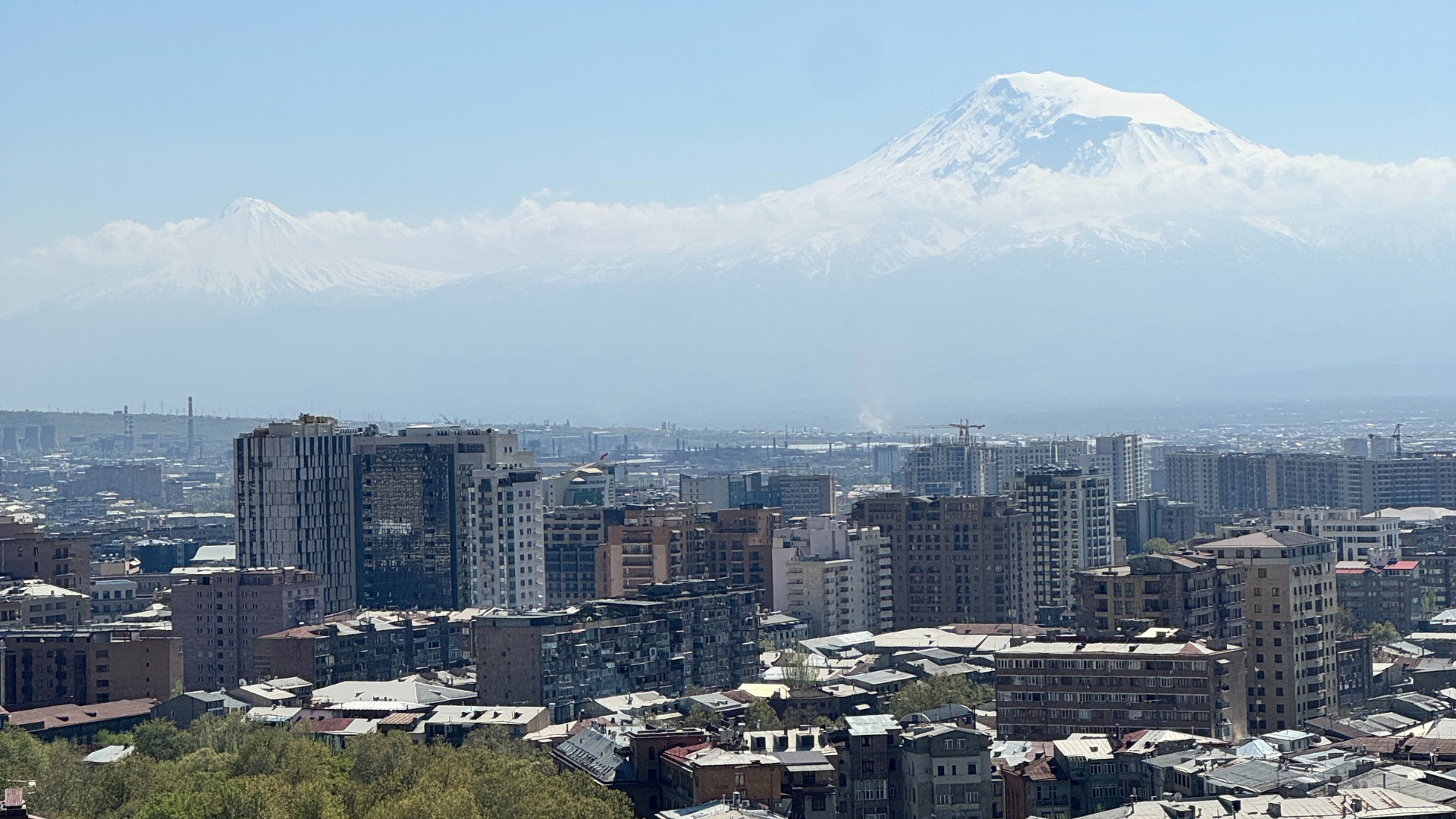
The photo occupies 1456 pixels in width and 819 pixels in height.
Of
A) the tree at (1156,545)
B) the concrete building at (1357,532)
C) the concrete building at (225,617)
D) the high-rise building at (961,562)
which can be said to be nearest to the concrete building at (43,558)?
the concrete building at (225,617)

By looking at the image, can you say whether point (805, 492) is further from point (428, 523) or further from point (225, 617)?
point (225, 617)

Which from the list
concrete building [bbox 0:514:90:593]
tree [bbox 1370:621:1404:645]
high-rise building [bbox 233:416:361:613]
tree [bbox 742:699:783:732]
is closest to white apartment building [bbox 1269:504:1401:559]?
tree [bbox 1370:621:1404:645]

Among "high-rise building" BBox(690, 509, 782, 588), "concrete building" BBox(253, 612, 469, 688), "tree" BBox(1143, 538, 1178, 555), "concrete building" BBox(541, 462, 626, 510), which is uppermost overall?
"concrete building" BBox(541, 462, 626, 510)

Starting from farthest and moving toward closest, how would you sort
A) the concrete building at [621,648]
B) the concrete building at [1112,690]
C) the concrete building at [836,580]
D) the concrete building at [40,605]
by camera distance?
the concrete building at [836,580] < the concrete building at [40,605] < the concrete building at [621,648] < the concrete building at [1112,690]

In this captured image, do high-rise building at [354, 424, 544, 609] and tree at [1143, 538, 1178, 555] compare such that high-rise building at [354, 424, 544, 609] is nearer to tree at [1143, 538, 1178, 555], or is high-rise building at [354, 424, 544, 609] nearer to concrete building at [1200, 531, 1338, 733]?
tree at [1143, 538, 1178, 555]

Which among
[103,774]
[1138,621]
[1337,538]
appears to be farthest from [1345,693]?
[1337,538]

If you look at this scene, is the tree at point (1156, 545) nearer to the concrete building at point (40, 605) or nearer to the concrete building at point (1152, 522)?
the concrete building at point (1152, 522)
